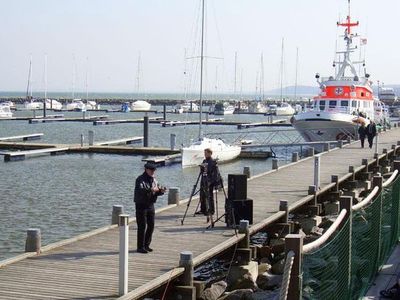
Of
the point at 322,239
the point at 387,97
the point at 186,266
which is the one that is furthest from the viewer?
the point at 387,97

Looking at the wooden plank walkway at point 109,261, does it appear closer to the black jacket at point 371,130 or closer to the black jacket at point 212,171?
the black jacket at point 212,171

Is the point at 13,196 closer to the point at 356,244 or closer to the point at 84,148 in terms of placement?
the point at 84,148

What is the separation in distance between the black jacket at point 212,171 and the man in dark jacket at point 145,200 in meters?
Answer: 3.27

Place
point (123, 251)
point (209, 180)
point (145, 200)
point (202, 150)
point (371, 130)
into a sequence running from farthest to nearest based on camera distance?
point (202, 150), point (371, 130), point (209, 180), point (145, 200), point (123, 251)

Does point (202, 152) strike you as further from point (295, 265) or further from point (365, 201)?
point (295, 265)

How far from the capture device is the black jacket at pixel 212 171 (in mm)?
15484

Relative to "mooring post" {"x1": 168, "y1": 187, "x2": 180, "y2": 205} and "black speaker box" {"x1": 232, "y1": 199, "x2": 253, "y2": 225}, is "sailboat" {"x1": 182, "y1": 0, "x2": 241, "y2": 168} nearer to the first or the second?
"mooring post" {"x1": 168, "y1": 187, "x2": 180, "y2": 205}

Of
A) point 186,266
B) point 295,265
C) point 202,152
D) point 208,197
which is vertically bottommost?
point 202,152

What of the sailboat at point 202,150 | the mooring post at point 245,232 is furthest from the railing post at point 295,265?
the sailboat at point 202,150

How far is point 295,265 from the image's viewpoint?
7234mm

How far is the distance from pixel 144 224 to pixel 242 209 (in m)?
3.08

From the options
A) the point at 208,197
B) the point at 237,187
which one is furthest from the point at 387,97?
the point at 237,187

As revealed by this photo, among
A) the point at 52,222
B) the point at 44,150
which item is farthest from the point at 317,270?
the point at 44,150

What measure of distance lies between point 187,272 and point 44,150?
34.9 m
